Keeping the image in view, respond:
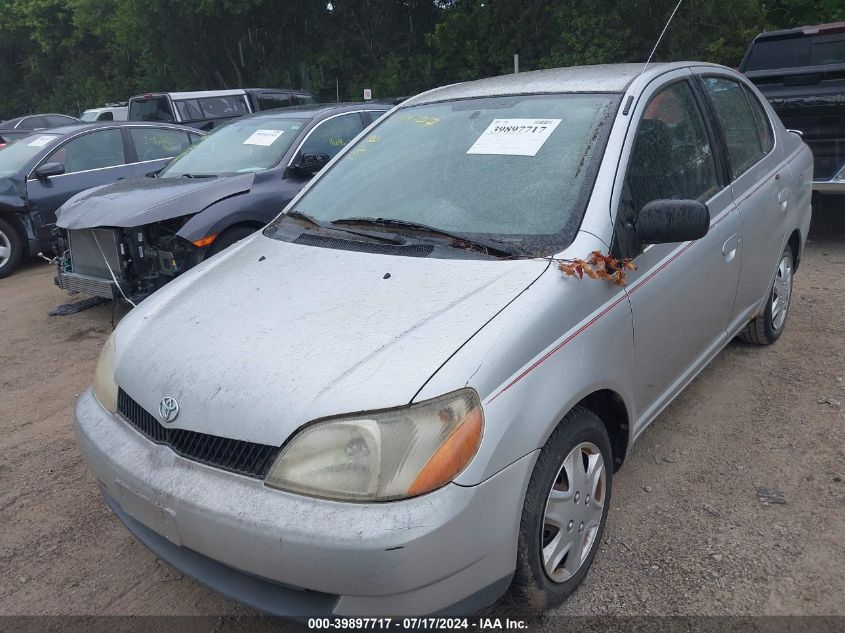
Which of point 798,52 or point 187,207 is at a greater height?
point 798,52

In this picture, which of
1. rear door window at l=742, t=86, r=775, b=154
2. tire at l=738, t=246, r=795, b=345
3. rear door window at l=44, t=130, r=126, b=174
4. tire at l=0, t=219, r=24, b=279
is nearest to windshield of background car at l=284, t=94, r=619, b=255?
rear door window at l=742, t=86, r=775, b=154

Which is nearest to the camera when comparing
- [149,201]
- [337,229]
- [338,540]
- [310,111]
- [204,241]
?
[338,540]

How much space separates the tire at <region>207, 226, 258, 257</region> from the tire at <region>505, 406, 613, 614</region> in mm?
3737

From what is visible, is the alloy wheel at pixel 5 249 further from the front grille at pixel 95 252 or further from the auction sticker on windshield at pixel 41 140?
the front grille at pixel 95 252

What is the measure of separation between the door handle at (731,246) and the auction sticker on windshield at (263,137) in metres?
4.23

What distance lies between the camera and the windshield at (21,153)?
312 inches

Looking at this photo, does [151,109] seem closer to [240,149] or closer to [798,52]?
[240,149]

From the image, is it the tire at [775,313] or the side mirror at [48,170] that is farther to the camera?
the side mirror at [48,170]

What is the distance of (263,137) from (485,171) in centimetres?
400

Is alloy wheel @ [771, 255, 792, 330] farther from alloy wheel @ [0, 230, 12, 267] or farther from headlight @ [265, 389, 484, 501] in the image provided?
alloy wheel @ [0, 230, 12, 267]

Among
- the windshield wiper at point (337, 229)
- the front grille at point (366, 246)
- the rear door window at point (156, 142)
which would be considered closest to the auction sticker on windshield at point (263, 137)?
the rear door window at point (156, 142)

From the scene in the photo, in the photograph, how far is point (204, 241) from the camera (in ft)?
17.3

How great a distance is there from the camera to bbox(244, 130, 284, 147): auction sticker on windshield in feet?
20.6

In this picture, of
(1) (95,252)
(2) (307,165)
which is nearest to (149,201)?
(1) (95,252)
